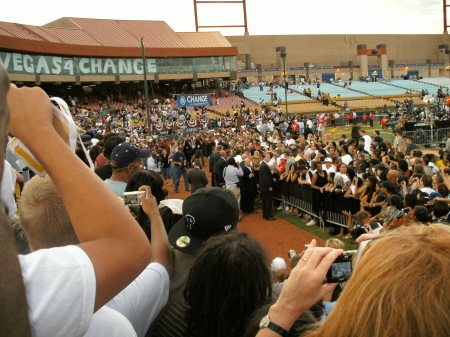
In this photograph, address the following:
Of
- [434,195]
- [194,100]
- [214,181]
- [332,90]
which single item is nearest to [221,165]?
[214,181]

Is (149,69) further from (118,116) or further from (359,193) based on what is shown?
(359,193)

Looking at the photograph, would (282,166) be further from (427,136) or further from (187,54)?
(187,54)

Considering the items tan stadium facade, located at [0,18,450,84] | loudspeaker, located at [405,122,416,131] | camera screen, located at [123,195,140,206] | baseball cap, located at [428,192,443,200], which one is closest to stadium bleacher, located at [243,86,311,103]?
tan stadium facade, located at [0,18,450,84]

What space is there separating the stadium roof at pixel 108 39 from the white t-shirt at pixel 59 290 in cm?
4066

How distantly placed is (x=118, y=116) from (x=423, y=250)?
3918cm

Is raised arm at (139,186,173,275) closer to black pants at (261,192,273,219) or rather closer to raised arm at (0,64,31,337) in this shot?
raised arm at (0,64,31,337)

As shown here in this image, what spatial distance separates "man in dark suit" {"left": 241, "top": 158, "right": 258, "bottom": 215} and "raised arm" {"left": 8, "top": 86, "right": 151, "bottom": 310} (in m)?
11.6

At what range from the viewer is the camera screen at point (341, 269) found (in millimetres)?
1457

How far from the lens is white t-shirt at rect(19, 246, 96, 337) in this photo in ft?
3.02

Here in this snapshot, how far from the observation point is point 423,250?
112 cm

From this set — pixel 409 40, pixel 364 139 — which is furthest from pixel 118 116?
pixel 409 40

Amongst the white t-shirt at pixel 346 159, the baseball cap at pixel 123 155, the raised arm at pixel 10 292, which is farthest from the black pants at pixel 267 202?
the raised arm at pixel 10 292

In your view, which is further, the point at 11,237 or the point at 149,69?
the point at 149,69

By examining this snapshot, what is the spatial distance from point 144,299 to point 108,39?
2089 inches
